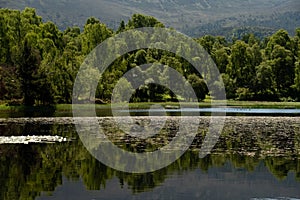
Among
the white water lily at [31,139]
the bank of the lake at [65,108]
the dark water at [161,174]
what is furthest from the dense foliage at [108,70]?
the dark water at [161,174]

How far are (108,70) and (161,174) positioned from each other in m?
82.0

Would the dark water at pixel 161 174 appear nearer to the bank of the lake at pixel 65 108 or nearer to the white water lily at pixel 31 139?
the white water lily at pixel 31 139

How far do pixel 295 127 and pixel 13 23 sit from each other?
68076 millimetres

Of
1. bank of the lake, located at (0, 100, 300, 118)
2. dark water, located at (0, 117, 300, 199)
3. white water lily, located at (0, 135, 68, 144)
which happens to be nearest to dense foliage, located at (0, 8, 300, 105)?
bank of the lake, located at (0, 100, 300, 118)

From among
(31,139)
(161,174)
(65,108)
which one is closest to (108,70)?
(65,108)

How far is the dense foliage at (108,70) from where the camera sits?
79750 millimetres

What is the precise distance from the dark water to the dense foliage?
152 ft

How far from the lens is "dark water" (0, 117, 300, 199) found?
20.9 meters

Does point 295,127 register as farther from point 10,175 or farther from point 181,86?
point 181,86

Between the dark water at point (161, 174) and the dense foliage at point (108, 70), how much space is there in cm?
4619

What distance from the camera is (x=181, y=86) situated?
111 m

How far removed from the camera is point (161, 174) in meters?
25.2

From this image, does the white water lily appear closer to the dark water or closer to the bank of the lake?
the dark water

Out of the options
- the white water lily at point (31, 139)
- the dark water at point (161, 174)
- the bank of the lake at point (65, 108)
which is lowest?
the dark water at point (161, 174)
